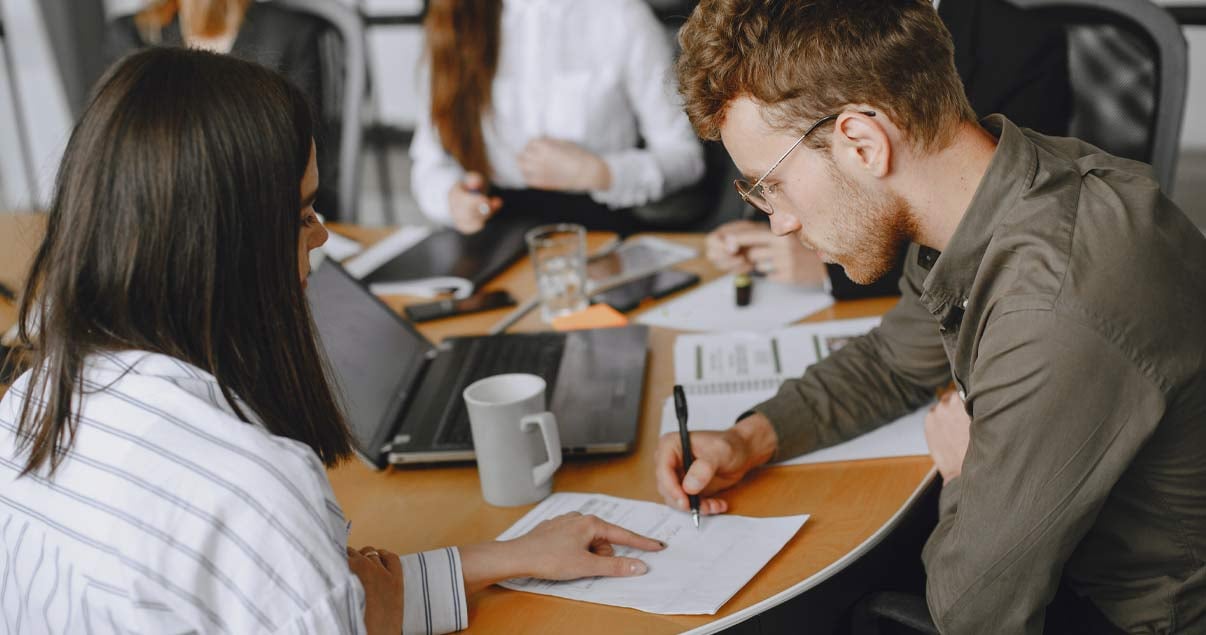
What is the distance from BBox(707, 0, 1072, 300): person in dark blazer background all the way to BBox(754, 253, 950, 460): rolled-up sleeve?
32 centimetres

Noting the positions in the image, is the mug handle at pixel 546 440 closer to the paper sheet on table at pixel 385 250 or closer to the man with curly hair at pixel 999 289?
the man with curly hair at pixel 999 289

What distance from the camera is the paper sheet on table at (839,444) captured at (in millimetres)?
1183

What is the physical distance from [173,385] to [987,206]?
2.34 ft

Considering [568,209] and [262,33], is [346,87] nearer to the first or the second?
[262,33]

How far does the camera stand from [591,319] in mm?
1579

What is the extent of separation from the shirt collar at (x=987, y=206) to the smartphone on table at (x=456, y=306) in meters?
0.84

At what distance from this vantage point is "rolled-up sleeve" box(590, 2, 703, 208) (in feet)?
7.35

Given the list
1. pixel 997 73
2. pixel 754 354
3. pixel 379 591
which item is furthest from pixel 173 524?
pixel 997 73

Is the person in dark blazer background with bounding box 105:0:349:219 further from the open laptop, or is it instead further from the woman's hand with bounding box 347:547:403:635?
the woman's hand with bounding box 347:547:403:635

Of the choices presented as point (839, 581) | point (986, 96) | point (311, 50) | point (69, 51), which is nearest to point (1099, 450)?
point (839, 581)

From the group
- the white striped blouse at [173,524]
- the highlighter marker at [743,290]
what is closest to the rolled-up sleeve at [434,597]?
the white striped blouse at [173,524]

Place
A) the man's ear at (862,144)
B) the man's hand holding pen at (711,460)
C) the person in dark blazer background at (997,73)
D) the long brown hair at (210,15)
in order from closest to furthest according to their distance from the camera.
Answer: the man's ear at (862,144) → the man's hand holding pen at (711,460) → the person in dark blazer background at (997,73) → the long brown hair at (210,15)

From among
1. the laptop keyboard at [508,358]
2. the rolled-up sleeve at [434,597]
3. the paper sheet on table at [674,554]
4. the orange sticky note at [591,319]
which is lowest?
the orange sticky note at [591,319]

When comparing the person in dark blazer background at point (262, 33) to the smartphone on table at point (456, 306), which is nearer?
the smartphone on table at point (456, 306)
